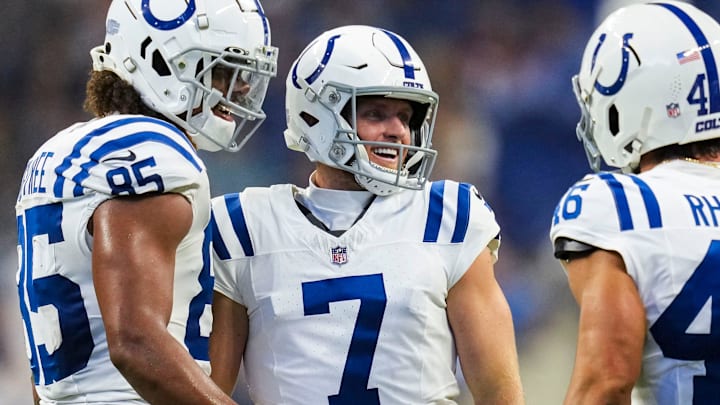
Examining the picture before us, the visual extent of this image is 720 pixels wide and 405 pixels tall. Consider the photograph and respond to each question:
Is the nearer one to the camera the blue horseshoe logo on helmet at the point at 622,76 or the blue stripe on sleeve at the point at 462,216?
the blue horseshoe logo on helmet at the point at 622,76

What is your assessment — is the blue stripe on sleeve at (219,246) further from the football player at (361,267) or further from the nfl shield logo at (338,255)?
the nfl shield logo at (338,255)

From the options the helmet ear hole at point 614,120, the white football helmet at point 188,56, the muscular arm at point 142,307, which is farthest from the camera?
the white football helmet at point 188,56

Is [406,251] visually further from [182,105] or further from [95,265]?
[95,265]

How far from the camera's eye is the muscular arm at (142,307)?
185cm

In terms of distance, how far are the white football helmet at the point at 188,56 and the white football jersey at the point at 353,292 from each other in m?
0.23

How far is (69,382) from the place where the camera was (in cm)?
199

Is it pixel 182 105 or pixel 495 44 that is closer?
pixel 182 105

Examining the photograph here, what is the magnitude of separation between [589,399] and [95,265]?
853mm

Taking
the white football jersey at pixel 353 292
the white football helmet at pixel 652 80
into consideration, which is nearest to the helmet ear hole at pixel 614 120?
the white football helmet at pixel 652 80

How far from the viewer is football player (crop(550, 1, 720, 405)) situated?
6.13ft

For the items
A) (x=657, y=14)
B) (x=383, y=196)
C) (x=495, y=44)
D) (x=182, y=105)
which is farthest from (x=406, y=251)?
(x=495, y=44)

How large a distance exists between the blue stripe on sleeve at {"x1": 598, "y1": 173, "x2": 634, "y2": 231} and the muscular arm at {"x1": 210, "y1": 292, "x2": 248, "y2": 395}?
0.83 metres

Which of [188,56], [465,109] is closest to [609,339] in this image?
[188,56]

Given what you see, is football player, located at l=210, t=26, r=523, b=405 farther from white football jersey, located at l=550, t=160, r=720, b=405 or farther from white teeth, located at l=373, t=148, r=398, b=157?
white football jersey, located at l=550, t=160, r=720, b=405
